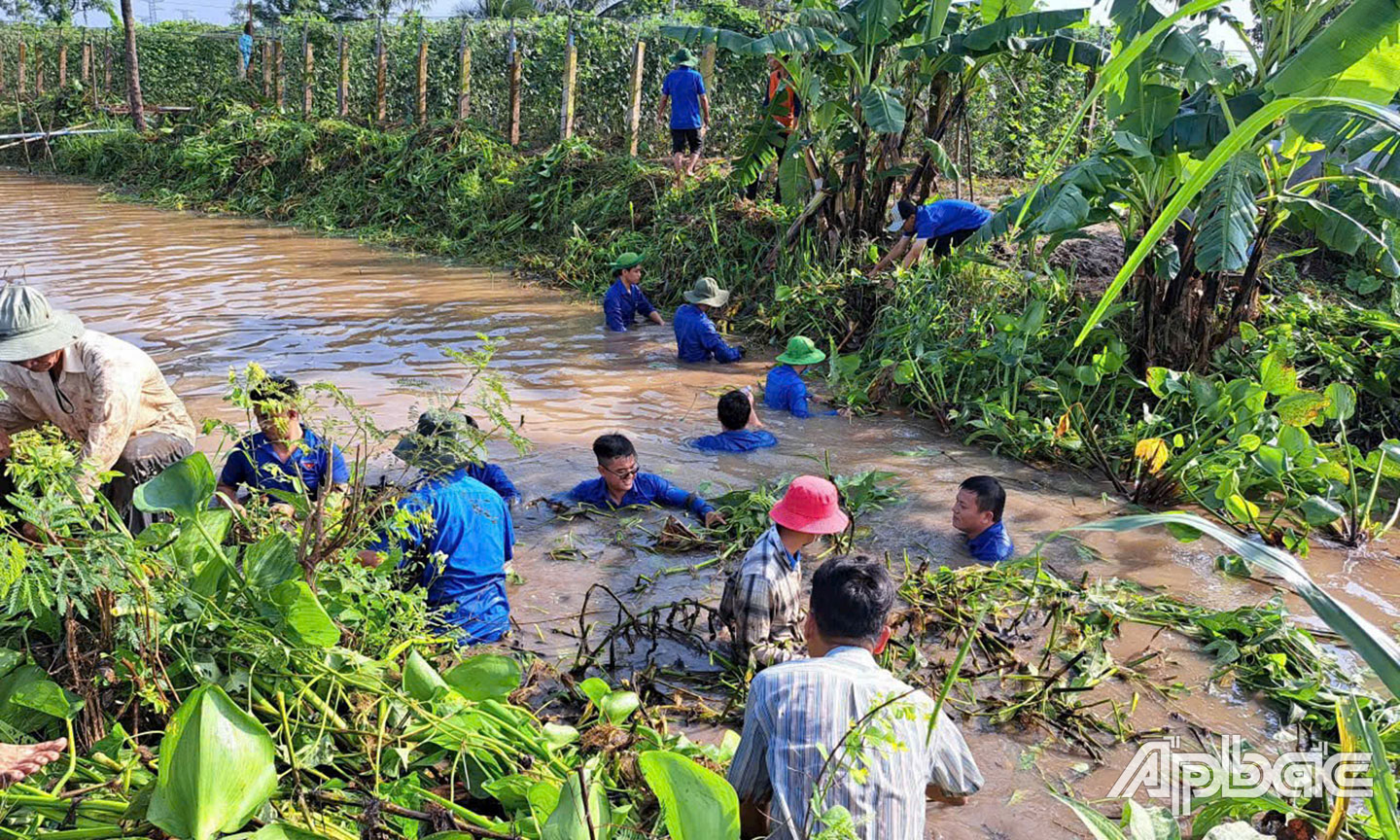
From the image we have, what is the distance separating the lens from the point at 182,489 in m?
2.97

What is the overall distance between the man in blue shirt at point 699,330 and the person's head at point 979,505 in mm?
4009

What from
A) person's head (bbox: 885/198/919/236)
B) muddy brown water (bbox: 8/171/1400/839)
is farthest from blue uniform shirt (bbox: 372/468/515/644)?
person's head (bbox: 885/198/919/236)

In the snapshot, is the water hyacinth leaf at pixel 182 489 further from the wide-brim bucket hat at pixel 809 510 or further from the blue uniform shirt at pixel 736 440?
the blue uniform shirt at pixel 736 440

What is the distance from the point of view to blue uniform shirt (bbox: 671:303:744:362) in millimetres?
8797

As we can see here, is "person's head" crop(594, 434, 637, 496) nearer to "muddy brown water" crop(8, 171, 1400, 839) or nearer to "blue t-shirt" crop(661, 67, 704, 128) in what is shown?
"muddy brown water" crop(8, 171, 1400, 839)

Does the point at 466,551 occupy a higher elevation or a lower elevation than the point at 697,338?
lower

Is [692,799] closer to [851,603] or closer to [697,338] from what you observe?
[851,603]

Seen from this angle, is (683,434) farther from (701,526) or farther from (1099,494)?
(1099,494)

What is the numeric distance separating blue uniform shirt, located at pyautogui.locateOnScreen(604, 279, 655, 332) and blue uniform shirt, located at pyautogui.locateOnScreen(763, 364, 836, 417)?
2.56 meters

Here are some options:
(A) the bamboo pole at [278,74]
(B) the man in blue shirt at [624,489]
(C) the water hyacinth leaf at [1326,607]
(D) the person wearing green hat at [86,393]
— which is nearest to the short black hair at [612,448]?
(B) the man in blue shirt at [624,489]

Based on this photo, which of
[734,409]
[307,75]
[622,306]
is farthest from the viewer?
[307,75]

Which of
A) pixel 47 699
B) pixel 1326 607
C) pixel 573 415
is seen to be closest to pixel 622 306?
pixel 573 415

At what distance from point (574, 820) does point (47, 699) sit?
4.78 feet

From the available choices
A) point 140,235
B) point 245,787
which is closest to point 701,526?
point 245,787
